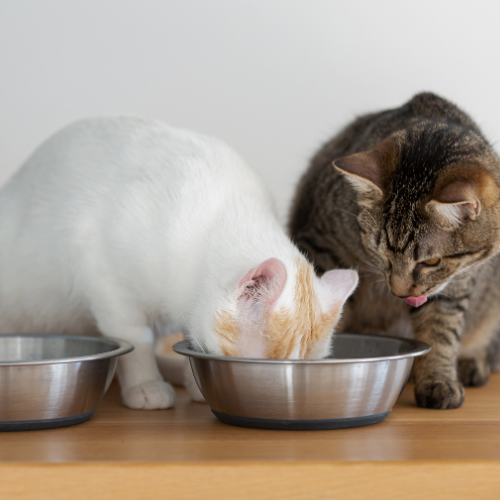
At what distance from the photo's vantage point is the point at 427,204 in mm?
1455

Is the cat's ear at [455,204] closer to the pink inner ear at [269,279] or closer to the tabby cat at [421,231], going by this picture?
the tabby cat at [421,231]

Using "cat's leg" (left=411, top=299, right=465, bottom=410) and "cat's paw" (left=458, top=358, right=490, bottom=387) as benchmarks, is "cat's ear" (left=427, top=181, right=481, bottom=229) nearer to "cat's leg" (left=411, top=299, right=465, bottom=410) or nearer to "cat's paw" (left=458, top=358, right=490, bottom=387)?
"cat's leg" (left=411, top=299, right=465, bottom=410)

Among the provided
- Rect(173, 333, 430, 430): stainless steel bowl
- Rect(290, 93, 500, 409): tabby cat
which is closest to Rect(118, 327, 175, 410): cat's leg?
Rect(173, 333, 430, 430): stainless steel bowl

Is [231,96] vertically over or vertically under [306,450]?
over

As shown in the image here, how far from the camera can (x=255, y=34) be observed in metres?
2.57

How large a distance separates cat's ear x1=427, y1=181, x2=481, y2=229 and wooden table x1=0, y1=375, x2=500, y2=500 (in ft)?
1.67

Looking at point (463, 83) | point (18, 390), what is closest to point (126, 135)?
point (18, 390)

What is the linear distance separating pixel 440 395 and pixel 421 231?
0.43 m

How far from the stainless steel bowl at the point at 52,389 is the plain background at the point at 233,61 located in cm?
147

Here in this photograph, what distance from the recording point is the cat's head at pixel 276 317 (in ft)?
3.91

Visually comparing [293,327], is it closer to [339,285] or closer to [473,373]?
[339,285]

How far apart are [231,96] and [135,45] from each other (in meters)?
0.45

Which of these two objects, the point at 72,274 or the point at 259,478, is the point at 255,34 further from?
the point at 259,478

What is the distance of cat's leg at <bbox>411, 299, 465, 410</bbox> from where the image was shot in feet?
5.20
